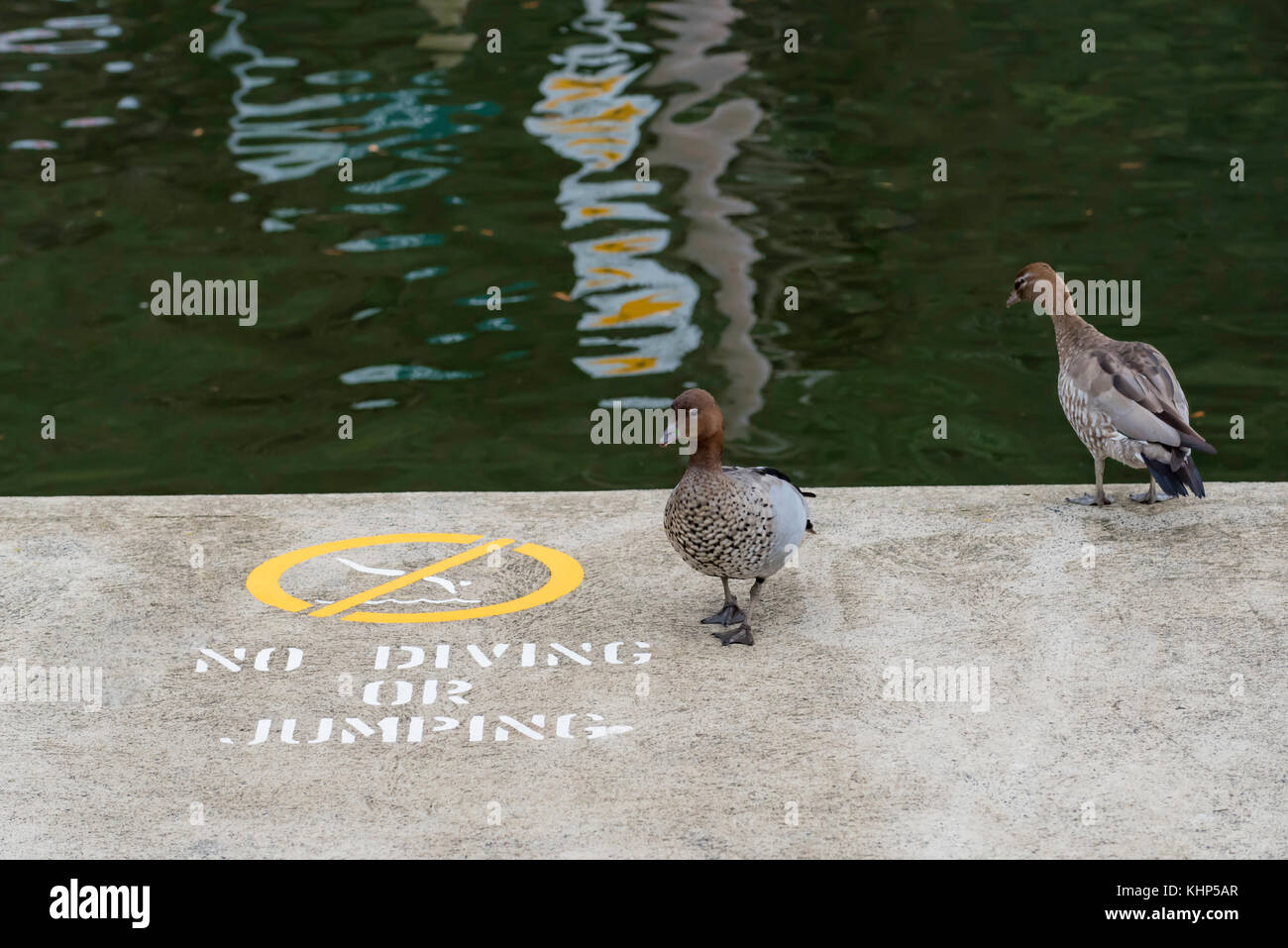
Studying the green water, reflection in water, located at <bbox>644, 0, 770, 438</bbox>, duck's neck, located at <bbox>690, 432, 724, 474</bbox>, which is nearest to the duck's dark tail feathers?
duck's neck, located at <bbox>690, 432, 724, 474</bbox>

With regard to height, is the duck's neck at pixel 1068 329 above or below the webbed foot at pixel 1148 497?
above

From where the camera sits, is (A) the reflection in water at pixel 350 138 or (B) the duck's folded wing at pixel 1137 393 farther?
(A) the reflection in water at pixel 350 138

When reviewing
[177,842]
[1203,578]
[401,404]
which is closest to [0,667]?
[177,842]

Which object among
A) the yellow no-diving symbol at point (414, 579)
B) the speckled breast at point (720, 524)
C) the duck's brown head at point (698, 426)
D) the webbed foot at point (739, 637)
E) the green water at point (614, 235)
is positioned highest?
the duck's brown head at point (698, 426)

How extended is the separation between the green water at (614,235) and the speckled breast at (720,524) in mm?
4872

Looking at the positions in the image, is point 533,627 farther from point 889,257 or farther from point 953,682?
point 889,257

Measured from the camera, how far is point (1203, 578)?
656 cm

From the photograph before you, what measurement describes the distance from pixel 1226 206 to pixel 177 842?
12924 millimetres

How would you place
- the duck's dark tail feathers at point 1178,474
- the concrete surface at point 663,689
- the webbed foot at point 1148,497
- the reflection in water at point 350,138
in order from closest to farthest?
the concrete surface at point 663,689
the duck's dark tail feathers at point 1178,474
the webbed foot at point 1148,497
the reflection in water at point 350,138

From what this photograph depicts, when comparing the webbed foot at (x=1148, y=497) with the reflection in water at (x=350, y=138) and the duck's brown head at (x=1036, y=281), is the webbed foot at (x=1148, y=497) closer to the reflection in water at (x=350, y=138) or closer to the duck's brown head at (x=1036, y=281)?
the duck's brown head at (x=1036, y=281)

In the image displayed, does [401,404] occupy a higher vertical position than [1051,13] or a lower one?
lower

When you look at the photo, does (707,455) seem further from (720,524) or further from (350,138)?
(350,138)

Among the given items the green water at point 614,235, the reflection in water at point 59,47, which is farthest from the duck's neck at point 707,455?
the reflection in water at point 59,47

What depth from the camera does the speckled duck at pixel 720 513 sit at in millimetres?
5750
